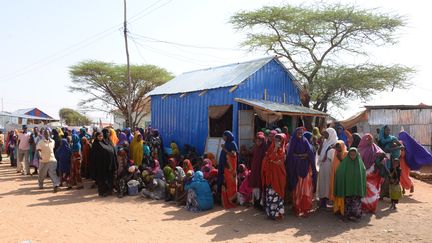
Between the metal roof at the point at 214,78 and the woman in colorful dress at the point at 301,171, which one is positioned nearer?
the woman in colorful dress at the point at 301,171

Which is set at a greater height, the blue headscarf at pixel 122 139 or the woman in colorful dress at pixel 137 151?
the blue headscarf at pixel 122 139

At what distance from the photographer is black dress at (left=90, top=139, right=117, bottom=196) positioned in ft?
29.2

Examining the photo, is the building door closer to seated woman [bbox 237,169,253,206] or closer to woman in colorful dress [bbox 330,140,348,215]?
seated woman [bbox 237,169,253,206]

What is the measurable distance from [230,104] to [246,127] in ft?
2.46

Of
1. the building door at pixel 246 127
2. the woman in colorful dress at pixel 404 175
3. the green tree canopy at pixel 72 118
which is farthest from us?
the green tree canopy at pixel 72 118

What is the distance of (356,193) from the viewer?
20.2 feet

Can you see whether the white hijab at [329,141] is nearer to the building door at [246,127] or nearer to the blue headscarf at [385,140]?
the blue headscarf at [385,140]

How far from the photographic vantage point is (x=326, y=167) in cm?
695

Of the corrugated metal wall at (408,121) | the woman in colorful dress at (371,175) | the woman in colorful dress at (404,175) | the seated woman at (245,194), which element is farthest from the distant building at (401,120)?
the seated woman at (245,194)

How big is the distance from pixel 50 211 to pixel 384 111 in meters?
13.4

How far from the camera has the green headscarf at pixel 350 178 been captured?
20.2 ft

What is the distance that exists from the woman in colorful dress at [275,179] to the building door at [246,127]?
346 cm

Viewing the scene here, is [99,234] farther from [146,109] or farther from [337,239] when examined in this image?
[146,109]

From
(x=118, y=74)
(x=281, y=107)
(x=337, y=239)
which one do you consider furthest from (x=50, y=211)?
(x=118, y=74)
